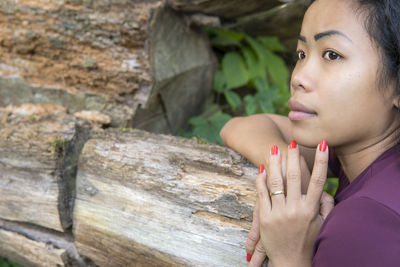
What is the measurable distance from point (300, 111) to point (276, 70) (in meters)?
3.03

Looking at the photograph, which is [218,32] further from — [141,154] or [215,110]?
[141,154]

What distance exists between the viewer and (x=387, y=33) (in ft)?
4.61

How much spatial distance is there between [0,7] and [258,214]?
8.93ft

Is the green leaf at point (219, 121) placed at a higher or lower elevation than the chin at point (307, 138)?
lower

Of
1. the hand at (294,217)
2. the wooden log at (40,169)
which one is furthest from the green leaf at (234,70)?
the hand at (294,217)

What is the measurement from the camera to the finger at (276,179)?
156 centimetres

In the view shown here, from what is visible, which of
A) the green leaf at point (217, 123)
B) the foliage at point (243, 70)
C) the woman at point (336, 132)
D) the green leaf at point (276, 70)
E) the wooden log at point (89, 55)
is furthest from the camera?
the green leaf at point (276, 70)

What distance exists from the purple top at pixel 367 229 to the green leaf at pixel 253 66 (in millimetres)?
3070

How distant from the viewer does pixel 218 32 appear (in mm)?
4297

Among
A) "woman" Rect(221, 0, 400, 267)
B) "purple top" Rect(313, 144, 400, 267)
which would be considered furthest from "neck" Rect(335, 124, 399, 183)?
"purple top" Rect(313, 144, 400, 267)

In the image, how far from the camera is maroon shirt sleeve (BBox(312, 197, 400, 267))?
115cm

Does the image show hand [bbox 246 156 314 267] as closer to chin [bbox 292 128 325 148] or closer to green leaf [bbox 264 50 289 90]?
chin [bbox 292 128 325 148]

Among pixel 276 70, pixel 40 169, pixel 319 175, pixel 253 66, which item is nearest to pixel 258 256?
pixel 319 175

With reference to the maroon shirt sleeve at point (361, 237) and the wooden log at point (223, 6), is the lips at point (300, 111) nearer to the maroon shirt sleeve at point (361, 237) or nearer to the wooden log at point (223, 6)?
the maroon shirt sleeve at point (361, 237)
